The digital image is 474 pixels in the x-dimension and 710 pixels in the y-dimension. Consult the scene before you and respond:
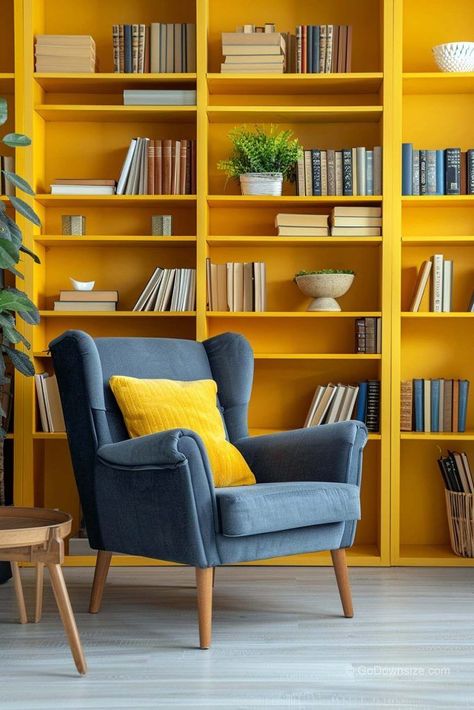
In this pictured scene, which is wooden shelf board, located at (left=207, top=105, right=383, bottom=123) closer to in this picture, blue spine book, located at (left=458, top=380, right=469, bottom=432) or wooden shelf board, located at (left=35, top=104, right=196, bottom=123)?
wooden shelf board, located at (left=35, top=104, right=196, bottom=123)

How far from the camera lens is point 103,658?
294 centimetres

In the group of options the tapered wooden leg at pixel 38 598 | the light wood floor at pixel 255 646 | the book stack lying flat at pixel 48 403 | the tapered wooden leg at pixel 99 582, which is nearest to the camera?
the light wood floor at pixel 255 646

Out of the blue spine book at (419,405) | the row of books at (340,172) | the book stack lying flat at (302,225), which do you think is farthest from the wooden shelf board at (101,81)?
the blue spine book at (419,405)

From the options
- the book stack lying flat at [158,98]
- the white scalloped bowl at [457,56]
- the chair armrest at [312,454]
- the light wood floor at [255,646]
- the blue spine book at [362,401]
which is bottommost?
the light wood floor at [255,646]

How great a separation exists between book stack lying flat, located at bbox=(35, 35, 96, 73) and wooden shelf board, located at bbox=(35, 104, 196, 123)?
6.6 inches

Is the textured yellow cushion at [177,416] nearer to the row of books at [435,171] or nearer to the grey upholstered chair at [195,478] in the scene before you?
the grey upholstered chair at [195,478]

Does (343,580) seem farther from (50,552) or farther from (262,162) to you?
(262,162)

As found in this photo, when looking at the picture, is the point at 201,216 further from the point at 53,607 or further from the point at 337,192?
the point at 53,607

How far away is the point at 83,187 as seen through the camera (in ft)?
14.5

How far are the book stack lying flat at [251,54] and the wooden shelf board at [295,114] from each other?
0.17 meters

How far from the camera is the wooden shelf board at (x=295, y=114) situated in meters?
4.41

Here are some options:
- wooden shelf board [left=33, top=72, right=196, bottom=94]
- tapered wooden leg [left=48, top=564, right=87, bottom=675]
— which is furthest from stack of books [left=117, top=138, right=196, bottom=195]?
tapered wooden leg [left=48, top=564, right=87, bottom=675]

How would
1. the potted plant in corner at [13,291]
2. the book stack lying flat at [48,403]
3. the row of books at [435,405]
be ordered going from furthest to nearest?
the row of books at [435,405] < the book stack lying flat at [48,403] < the potted plant in corner at [13,291]

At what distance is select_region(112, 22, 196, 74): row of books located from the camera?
442 cm
